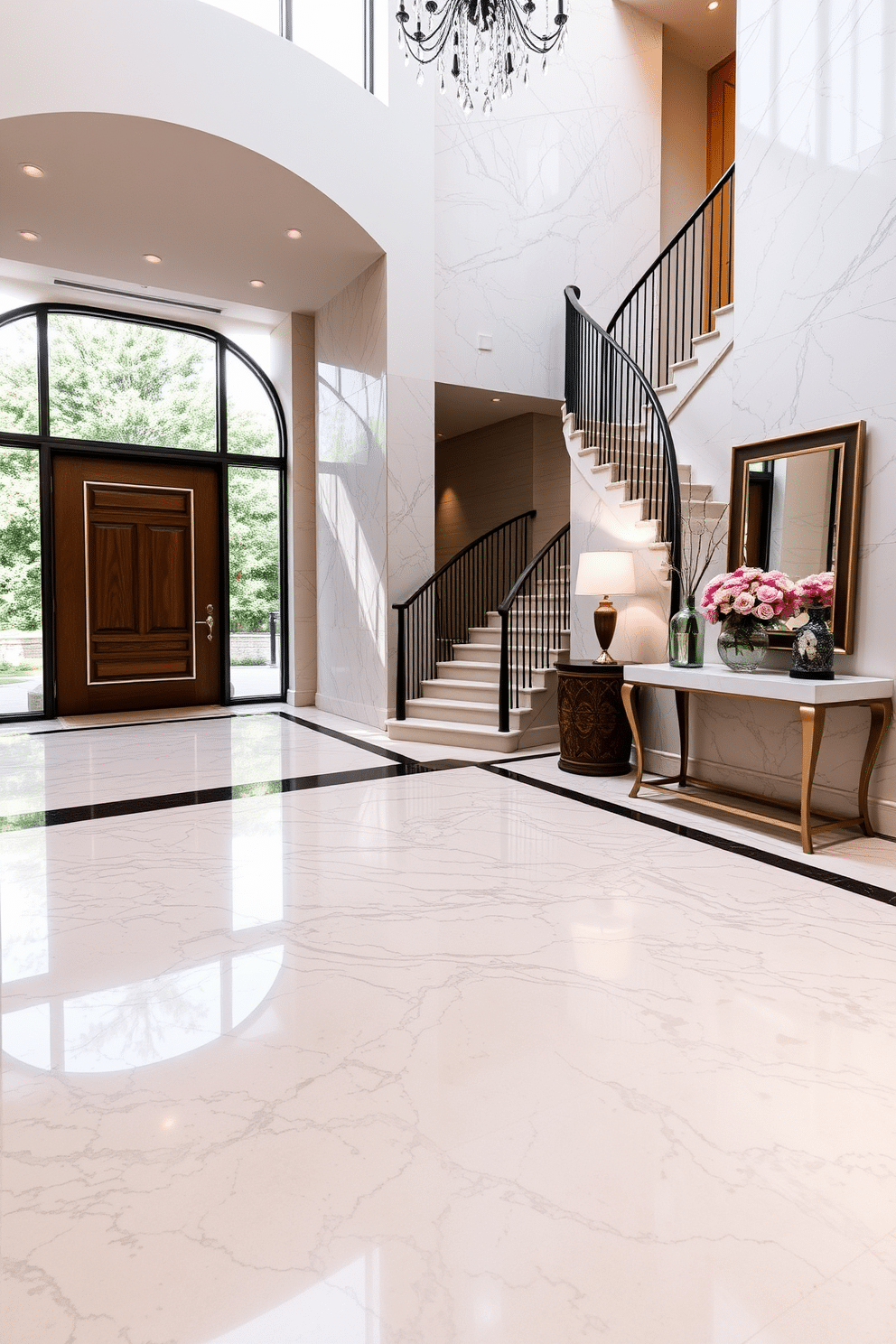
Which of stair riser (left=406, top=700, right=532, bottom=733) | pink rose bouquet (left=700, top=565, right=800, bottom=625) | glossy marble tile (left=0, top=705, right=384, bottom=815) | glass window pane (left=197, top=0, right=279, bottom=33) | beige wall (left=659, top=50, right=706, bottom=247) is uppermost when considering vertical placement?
beige wall (left=659, top=50, right=706, bottom=247)

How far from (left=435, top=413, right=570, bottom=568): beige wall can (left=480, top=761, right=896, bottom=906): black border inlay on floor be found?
4244 millimetres

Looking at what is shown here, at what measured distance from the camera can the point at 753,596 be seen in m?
4.05

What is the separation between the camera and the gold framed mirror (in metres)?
4.00

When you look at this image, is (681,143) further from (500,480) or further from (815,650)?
(815,650)

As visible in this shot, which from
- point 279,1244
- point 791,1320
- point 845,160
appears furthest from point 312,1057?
point 845,160

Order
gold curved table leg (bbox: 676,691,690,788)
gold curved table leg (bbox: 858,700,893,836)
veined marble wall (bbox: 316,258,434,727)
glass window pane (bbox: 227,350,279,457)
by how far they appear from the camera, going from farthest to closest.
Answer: glass window pane (bbox: 227,350,279,457) → veined marble wall (bbox: 316,258,434,727) → gold curved table leg (bbox: 676,691,690,788) → gold curved table leg (bbox: 858,700,893,836)

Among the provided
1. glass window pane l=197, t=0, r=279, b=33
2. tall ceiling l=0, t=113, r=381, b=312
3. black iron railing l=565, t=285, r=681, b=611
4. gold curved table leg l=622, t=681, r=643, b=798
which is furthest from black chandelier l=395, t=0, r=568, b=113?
gold curved table leg l=622, t=681, r=643, b=798

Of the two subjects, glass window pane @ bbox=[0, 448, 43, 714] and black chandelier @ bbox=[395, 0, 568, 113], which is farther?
glass window pane @ bbox=[0, 448, 43, 714]

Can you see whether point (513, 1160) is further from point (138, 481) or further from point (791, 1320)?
point (138, 481)

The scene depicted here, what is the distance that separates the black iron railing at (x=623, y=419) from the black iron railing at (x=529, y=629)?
3.14ft

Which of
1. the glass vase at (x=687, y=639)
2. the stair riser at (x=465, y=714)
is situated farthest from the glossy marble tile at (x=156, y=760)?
the glass vase at (x=687, y=639)

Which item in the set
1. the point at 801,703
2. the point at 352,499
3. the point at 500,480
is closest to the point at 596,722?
the point at 801,703

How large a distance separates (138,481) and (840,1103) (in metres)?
7.97

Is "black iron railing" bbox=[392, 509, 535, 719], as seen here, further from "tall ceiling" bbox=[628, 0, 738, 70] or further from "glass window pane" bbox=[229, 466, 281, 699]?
"tall ceiling" bbox=[628, 0, 738, 70]
